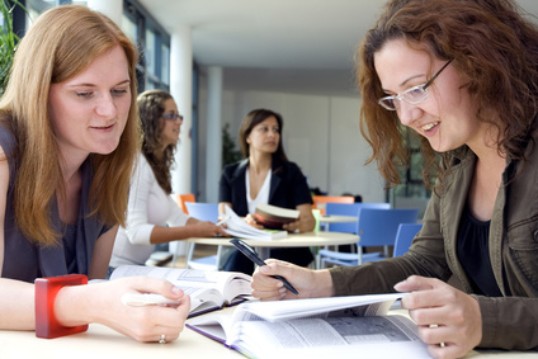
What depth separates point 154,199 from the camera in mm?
3377

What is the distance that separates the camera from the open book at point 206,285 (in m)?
1.38

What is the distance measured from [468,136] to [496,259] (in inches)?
11.6

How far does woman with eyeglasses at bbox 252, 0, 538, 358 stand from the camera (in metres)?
1.32

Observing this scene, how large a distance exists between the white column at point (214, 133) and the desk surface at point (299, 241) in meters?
8.18

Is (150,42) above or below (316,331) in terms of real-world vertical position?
above

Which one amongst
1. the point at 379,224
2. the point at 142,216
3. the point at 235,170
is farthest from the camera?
the point at 379,224

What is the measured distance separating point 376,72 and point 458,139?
328 millimetres

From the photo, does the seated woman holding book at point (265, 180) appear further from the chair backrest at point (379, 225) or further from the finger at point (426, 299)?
the finger at point (426, 299)

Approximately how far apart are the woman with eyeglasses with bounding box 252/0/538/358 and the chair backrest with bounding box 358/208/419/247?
2.97m

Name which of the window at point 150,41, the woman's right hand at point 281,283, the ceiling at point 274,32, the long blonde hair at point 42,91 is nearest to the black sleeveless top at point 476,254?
the woman's right hand at point 281,283

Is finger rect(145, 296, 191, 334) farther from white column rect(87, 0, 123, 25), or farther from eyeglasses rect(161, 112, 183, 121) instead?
white column rect(87, 0, 123, 25)

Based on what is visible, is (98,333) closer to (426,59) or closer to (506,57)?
(426,59)

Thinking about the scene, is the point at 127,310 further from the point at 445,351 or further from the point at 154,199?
the point at 154,199

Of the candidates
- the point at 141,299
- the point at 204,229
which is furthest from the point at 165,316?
the point at 204,229
